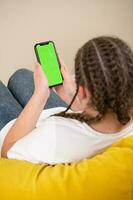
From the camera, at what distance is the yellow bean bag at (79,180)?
0.75 metres

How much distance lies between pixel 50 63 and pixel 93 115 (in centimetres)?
34

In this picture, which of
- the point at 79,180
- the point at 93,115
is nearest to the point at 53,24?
the point at 93,115

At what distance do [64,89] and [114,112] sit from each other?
0.33 metres

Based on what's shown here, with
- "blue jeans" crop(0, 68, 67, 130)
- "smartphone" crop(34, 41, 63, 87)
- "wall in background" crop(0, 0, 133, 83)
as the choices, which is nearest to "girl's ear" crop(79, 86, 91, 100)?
"smartphone" crop(34, 41, 63, 87)

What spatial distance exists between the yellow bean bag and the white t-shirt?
0.13ft

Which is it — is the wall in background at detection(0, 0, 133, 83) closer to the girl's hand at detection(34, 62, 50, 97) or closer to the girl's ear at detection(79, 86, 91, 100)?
the girl's hand at detection(34, 62, 50, 97)

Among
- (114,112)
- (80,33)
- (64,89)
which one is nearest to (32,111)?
(64,89)

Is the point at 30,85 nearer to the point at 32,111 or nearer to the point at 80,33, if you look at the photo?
the point at 32,111

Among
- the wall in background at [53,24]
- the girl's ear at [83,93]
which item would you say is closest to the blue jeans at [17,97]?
the girl's ear at [83,93]

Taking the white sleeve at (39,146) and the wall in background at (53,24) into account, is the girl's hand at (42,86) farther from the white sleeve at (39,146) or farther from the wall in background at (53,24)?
the wall in background at (53,24)

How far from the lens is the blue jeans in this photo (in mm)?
1379

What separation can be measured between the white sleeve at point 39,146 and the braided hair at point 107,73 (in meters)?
0.12

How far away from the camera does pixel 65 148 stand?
83 cm

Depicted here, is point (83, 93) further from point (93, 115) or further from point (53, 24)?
point (53, 24)
